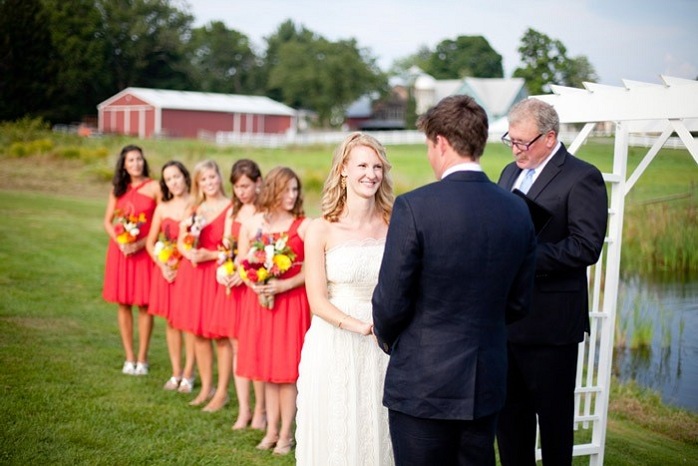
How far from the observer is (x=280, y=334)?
18.9ft

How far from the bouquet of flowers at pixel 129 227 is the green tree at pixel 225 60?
67.6 m

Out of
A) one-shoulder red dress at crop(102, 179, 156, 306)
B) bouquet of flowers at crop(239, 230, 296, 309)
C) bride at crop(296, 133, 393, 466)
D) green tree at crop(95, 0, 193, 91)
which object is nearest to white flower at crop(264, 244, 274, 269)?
bouquet of flowers at crop(239, 230, 296, 309)

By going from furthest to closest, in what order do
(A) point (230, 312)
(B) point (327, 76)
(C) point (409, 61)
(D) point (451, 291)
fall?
(C) point (409, 61) < (B) point (327, 76) < (A) point (230, 312) < (D) point (451, 291)

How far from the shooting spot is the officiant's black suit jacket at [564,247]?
4070mm

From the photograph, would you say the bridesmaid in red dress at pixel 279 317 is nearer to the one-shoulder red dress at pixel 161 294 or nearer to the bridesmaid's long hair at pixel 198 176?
the bridesmaid's long hair at pixel 198 176

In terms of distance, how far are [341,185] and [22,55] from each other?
36622mm

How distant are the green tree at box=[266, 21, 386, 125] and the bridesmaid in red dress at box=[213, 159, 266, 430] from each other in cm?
5964

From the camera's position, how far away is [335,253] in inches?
168

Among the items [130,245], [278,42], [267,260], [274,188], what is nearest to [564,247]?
[267,260]

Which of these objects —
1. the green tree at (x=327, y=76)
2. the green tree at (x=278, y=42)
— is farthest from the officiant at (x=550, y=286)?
the green tree at (x=278, y=42)

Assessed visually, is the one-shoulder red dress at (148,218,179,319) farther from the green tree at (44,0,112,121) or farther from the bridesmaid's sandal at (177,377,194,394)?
the green tree at (44,0,112,121)

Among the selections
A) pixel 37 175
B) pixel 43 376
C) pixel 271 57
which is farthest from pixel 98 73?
pixel 43 376

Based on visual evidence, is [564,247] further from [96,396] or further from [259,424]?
[96,396]

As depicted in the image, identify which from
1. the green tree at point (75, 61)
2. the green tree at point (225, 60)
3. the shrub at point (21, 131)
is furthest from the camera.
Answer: the green tree at point (225, 60)
